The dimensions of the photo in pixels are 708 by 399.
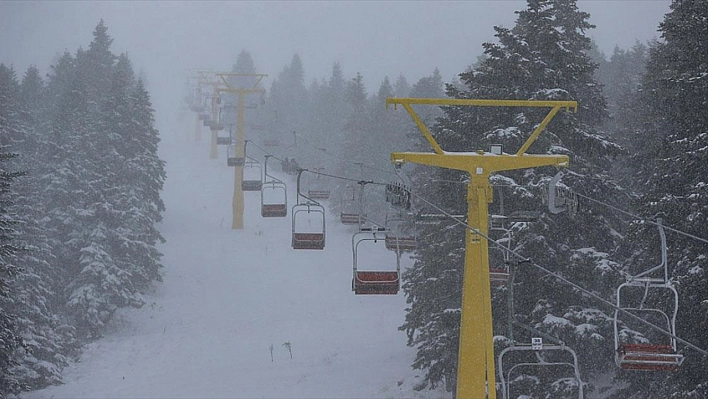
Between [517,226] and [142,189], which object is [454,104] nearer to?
[517,226]

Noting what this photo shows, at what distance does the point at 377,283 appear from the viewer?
1345cm

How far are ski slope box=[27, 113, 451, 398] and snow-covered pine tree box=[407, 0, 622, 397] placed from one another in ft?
19.9

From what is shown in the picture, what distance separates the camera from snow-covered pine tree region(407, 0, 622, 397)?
15945 mm

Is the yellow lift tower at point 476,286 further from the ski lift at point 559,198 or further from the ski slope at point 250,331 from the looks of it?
the ski slope at point 250,331

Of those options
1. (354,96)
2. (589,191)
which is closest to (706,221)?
(589,191)

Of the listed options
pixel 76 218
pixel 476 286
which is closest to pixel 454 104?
pixel 476 286

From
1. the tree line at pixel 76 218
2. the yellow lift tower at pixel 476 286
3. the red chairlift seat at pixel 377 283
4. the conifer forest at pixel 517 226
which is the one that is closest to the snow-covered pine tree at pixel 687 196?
the conifer forest at pixel 517 226

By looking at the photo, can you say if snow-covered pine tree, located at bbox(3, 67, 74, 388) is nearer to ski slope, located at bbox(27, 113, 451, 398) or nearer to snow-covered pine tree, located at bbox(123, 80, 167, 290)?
ski slope, located at bbox(27, 113, 451, 398)

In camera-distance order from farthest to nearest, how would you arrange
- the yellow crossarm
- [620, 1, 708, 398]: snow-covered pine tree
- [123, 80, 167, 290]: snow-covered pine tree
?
[123, 80, 167, 290]: snow-covered pine tree, [620, 1, 708, 398]: snow-covered pine tree, the yellow crossarm

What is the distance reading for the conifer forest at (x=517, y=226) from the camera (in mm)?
12984

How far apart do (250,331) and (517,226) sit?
52.4 feet

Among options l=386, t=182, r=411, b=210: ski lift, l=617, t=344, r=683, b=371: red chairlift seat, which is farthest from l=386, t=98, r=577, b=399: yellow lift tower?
l=617, t=344, r=683, b=371: red chairlift seat

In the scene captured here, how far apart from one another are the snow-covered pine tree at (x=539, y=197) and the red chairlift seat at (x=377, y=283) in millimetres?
3740

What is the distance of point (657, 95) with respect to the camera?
1936cm
